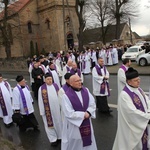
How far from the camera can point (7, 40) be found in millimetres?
31547

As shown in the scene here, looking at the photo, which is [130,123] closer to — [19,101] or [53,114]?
[53,114]

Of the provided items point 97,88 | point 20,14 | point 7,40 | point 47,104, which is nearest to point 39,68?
point 97,88

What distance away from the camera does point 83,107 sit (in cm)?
435

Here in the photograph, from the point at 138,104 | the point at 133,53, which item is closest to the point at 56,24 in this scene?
the point at 133,53

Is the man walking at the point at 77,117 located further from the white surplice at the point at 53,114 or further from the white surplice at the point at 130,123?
the white surplice at the point at 53,114

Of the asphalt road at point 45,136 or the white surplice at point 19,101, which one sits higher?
the white surplice at point 19,101

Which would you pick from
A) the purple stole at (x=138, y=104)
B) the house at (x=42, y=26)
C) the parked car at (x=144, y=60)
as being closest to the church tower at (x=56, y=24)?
the house at (x=42, y=26)

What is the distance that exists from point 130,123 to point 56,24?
3728 cm

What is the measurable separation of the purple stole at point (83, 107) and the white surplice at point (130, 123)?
62 cm

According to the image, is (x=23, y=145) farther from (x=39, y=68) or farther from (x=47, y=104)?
(x=39, y=68)

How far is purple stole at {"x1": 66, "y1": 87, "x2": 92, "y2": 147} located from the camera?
4.31 m

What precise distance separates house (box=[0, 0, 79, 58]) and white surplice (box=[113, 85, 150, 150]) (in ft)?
118

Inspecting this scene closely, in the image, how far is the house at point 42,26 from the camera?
39906mm

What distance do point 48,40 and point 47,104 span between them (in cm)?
3783
